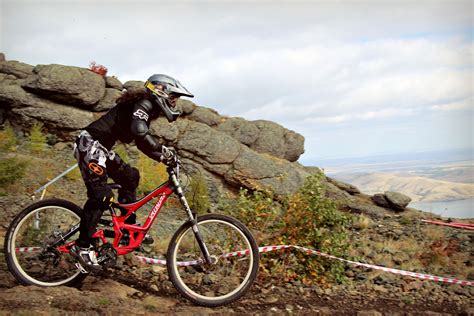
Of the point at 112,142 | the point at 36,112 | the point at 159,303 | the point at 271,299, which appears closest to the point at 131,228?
the point at 159,303

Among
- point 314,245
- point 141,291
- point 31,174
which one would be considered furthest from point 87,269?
point 31,174

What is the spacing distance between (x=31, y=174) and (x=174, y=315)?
14053mm

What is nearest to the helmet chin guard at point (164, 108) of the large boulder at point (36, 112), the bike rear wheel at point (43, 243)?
the bike rear wheel at point (43, 243)

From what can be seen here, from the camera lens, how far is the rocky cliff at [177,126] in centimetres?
2303

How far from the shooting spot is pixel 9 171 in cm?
1303

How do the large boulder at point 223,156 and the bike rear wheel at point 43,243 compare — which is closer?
the bike rear wheel at point 43,243

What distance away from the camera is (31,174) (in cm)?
1686

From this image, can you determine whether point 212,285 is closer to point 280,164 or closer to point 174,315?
point 174,315

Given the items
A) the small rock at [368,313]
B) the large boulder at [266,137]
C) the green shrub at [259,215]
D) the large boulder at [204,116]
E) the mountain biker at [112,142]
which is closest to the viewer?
the mountain biker at [112,142]

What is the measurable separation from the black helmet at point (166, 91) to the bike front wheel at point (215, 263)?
5.30 ft

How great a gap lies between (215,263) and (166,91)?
8.59ft

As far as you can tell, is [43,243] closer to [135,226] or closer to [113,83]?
[135,226]

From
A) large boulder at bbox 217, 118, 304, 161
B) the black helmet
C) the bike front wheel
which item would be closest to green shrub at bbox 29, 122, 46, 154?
large boulder at bbox 217, 118, 304, 161

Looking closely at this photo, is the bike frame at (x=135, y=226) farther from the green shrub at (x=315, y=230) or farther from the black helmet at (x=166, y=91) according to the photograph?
the green shrub at (x=315, y=230)
